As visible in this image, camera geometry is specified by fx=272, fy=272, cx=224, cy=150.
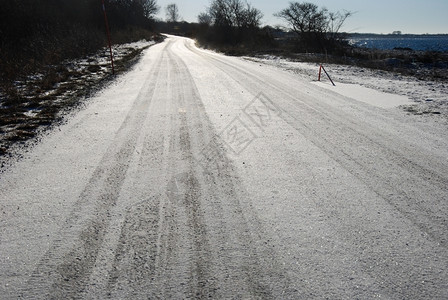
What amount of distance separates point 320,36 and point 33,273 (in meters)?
37.5

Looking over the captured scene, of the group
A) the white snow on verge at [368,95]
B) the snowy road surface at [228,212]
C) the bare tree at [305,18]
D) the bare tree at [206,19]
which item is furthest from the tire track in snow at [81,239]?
the bare tree at [206,19]

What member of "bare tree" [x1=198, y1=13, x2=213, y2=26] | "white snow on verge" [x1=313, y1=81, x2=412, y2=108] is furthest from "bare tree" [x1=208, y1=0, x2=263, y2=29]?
"white snow on verge" [x1=313, y1=81, x2=412, y2=108]

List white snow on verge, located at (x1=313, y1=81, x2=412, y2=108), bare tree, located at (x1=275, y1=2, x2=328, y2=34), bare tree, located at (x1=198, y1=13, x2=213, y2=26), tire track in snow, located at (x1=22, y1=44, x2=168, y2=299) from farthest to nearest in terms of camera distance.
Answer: bare tree, located at (x1=198, y1=13, x2=213, y2=26)
bare tree, located at (x1=275, y1=2, x2=328, y2=34)
white snow on verge, located at (x1=313, y1=81, x2=412, y2=108)
tire track in snow, located at (x1=22, y1=44, x2=168, y2=299)

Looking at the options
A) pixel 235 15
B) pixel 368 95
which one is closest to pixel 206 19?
pixel 235 15

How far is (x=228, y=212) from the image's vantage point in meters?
2.92

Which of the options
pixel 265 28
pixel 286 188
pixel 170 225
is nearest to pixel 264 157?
pixel 286 188

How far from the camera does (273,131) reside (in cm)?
537

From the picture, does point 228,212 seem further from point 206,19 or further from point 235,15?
point 206,19

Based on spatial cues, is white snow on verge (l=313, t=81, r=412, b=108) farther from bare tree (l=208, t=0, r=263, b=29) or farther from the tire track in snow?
bare tree (l=208, t=0, r=263, b=29)

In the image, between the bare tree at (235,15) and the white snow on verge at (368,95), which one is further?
the bare tree at (235,15)

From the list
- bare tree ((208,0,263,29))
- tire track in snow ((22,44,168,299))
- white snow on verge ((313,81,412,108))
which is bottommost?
tire track in snow ((22,44,168,299))

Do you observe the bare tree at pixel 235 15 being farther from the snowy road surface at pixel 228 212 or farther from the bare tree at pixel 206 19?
the snowy road surface at pixel 228 212

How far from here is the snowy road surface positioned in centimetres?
211

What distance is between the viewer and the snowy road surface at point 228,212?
6.91 feet
